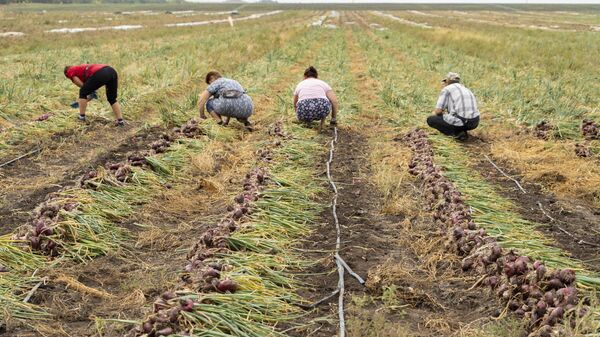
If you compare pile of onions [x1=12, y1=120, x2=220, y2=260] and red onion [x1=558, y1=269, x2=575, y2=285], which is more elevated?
red onion [x1=558, y1=269, x2=575, y2=285]

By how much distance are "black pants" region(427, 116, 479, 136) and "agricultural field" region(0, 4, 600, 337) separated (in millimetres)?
190

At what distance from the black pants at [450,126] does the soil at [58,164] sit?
13.6 ft

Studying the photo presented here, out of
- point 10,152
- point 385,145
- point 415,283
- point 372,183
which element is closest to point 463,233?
point 415,283

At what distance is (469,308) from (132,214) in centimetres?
317

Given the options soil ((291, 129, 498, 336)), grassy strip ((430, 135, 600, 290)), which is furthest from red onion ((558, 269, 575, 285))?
soil ((291, 129, 498, 336))

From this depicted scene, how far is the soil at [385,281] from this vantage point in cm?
348

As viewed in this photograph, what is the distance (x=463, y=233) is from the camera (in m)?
4.39

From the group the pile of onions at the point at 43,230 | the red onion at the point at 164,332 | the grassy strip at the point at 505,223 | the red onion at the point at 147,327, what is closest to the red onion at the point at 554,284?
the grassy strip at the point at 505,223

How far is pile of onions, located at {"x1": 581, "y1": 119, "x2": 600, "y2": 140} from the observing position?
7.89 metres

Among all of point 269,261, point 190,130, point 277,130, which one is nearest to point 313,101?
point 277,130

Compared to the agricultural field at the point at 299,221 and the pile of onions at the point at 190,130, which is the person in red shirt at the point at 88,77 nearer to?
the agricultural field at the point at 299,221

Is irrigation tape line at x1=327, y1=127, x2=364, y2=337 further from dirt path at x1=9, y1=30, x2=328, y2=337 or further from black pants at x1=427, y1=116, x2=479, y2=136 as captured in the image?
black pants at x1=427, y1=116, x2=479, y2=136

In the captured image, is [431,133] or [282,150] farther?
[431,133]

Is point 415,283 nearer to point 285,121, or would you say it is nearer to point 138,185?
point 138,185
